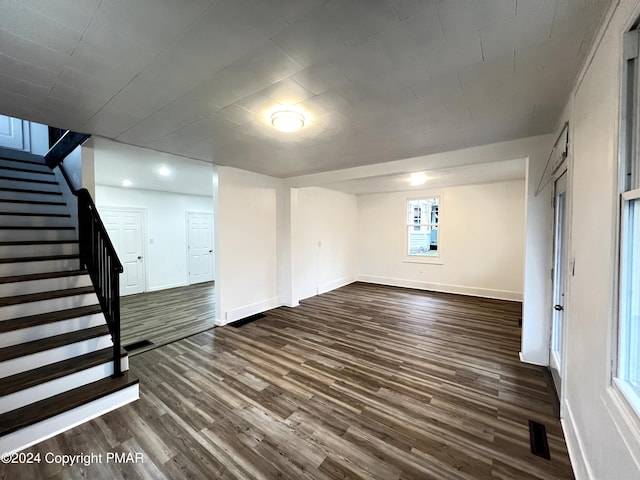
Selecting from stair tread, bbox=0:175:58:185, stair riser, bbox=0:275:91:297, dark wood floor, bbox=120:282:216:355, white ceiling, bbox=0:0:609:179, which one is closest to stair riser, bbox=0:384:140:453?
dark wood floor, bbox=120:282:216:355

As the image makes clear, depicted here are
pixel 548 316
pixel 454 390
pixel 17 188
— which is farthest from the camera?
pixel 17 188

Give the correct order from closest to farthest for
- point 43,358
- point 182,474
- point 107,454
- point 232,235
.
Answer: point 182,474 → point 107,454 → point 43,358 → point 232,235

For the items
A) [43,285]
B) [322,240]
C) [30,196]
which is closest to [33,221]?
[30,196]

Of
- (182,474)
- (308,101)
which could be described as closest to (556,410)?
(182,474)

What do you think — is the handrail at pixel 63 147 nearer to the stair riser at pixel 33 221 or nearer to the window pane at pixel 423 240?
the stair riser at pixel 33 221

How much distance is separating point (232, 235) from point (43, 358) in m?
2.53

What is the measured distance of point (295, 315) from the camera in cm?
470

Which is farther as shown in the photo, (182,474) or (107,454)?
(107,454)

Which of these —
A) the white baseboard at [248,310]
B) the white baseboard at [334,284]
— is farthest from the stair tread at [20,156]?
the white baseboard at [334,284]

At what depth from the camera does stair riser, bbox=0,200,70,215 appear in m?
3.27

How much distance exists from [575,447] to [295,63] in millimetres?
2950

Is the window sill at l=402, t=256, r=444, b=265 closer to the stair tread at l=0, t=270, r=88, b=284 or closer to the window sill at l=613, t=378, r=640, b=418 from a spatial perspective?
the window sill at l=613, t=378, r=640, b=418

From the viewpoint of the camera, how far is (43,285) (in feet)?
8.98

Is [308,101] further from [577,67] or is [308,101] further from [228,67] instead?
[577,67]
